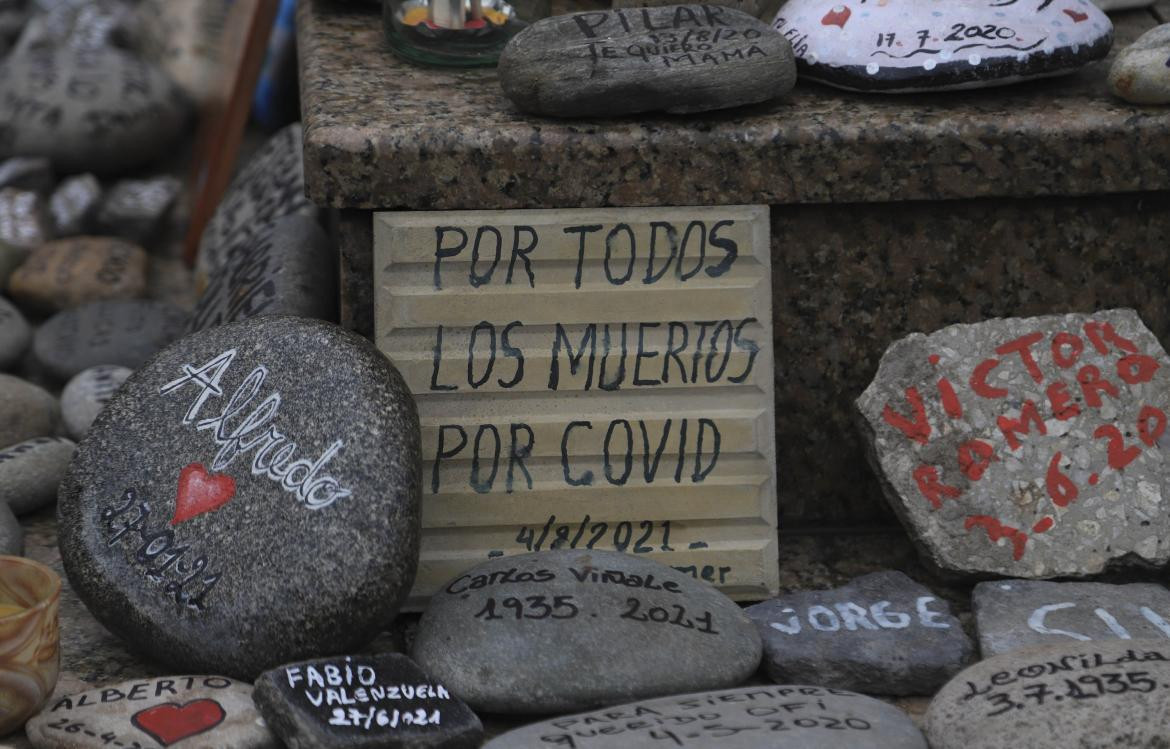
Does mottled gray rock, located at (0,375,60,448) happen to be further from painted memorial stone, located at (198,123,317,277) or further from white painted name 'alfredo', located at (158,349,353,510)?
white painted name 'alfredo', located at (158,349,353,510)

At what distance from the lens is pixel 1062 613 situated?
240 centimetres

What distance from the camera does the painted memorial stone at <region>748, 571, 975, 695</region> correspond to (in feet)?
7.57

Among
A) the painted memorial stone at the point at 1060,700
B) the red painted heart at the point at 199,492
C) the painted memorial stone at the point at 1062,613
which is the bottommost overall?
the painted memorial stone at the point at 1062,613

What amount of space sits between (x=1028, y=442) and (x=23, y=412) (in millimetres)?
1889

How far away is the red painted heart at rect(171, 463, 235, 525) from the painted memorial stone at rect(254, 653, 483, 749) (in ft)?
1.02

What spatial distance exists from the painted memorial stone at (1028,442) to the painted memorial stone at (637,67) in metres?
0.51

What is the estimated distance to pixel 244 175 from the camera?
13.0 feet

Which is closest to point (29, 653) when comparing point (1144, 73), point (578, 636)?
point (578, 636)

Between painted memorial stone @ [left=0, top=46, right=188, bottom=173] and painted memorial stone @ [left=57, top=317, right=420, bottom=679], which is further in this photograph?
painted memorial stone @ [left=0, top=46, right=188, bottom=173]

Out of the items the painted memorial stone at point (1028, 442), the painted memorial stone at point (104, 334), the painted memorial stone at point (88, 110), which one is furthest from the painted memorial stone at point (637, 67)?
the painted memorial stone at point (88, 110)

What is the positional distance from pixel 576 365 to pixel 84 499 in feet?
2.60

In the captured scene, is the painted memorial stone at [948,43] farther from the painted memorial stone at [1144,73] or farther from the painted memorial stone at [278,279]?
the painted memorial stone at [278,279]

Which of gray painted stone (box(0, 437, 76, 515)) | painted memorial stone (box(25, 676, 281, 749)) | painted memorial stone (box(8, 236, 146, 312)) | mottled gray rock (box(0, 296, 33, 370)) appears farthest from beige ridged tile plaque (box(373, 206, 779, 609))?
painted memorial stone (box(8, 236, 146, 312))

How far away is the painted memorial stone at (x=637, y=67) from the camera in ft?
8.16
